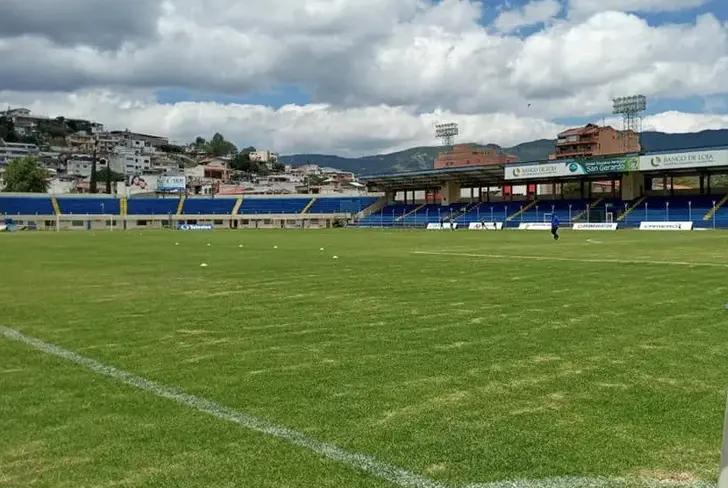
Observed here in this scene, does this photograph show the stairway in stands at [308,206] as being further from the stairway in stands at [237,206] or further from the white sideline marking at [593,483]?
the white sideline marking at [593,483]

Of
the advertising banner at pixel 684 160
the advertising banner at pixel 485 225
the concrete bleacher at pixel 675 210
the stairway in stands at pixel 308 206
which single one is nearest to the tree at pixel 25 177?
the stairway in stands at pixel 308 206

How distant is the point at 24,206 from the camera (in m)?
121

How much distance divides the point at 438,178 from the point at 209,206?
166 feet

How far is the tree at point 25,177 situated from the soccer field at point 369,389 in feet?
496

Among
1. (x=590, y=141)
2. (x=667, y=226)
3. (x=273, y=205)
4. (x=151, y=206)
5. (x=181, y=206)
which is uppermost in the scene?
(x=590, y=141)

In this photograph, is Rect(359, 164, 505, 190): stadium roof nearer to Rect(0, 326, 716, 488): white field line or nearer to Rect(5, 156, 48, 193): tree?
Rect(5, 156, 48, 193): tree

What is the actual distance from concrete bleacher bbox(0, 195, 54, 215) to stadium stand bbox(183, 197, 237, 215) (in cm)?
2406

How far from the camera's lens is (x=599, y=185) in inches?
3890

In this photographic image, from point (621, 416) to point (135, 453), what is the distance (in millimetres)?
4188

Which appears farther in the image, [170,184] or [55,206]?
[170,184]

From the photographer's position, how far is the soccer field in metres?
5.15

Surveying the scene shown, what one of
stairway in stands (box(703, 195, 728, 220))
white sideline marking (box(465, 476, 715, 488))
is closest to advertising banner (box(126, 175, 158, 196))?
stairway in stands (box(703, 195, 728, 220))

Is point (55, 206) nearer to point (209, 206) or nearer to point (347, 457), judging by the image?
point (209, 206)

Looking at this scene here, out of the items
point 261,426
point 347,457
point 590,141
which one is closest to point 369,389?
point 261,426
